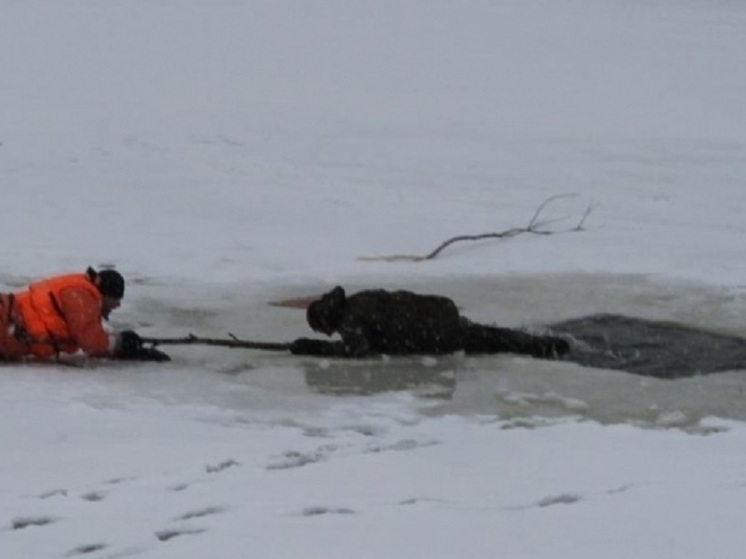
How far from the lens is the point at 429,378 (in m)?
9.77

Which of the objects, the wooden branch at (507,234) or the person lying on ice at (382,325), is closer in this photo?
the person lying on ice at (382,325)

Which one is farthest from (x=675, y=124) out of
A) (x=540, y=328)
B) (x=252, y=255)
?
(x=540, y=328)

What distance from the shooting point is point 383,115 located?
978 inches

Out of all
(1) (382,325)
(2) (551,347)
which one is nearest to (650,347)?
(2) (551,347)

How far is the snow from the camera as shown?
6.77m

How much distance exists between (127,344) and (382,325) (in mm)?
1543

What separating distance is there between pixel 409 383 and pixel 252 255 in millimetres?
5746

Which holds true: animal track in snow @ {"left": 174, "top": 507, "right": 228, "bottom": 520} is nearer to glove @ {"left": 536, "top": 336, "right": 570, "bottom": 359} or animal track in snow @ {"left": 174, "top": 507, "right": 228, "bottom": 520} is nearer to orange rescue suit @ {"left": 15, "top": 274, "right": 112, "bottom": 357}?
orange rescue suit @ {"left": 15, "top": 274, "right": 112, "bottom": 357}

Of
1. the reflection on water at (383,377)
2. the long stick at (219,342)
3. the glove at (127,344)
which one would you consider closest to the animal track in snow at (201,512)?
the reflection on water at (383,377)

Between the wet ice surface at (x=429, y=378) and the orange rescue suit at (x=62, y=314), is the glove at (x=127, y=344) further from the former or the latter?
the orange rescue suit at (x=62, y=314)

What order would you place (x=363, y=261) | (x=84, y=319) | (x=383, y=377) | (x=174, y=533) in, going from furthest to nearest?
(x=363, y=261) < (x=383, y=377) < (x=84, y=319) < (x=174, y=533)

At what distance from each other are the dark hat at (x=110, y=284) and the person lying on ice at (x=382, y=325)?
126 centimetres

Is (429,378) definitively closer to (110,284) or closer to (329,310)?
(329,310)

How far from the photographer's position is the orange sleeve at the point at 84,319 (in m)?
9.30
